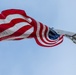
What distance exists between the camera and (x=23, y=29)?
47.2 m

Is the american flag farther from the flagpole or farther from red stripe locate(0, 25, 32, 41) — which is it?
the flagpole

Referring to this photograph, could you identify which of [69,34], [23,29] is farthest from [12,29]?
[69,34]

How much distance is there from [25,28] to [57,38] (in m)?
2.77

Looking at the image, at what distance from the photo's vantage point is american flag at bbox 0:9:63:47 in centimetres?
4644

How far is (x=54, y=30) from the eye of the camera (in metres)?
48.4

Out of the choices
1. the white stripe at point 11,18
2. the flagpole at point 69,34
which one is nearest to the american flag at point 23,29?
the white stripe at point 11,18

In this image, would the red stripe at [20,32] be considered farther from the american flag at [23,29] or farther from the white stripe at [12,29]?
the white stripe at [12,29]

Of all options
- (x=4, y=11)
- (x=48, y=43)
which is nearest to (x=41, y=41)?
(x=48, y=43)

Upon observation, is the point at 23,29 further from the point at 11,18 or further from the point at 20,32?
the point at 11,18

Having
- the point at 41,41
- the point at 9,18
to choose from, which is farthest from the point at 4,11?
the point at 41,41

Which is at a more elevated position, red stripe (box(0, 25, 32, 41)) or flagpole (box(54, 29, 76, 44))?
red stripe (box(0, 25, 32, 41))

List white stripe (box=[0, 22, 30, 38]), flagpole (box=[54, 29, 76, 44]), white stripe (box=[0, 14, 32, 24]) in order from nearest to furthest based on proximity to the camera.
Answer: white stripe (box=[0, 22, 30, 38])
white stripe (box=[0, 14, 32, 24])
flagpole (box=[54, 29, 76, 44])

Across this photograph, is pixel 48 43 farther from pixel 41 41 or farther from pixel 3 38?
pixel 3 38

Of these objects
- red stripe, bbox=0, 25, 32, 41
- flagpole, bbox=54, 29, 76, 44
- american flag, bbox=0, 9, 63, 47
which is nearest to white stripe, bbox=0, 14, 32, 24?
american flag, bbox=0, 9, 63, 47
